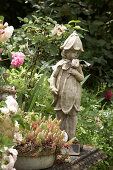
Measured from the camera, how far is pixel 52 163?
3.77 m

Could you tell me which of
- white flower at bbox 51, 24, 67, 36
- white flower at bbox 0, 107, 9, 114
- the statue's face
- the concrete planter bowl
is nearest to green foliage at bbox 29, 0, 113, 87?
white flower at bbox 51, 24, 67, 36

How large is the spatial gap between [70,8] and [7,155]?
5.19 m

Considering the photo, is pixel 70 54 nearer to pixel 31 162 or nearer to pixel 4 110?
pixel 31 162

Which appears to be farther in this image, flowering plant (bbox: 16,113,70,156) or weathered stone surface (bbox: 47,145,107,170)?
weathered stone surface (bbox: 47,145,107,170)

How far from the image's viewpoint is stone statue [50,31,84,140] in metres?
4.39

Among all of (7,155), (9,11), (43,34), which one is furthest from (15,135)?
(9,11)

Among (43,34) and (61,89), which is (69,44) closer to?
(61,89)

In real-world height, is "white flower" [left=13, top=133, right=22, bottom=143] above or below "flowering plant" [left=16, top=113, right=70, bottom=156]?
above

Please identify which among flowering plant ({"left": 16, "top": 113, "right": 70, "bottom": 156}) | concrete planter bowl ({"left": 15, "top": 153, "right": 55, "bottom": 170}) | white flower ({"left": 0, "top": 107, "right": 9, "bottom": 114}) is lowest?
concrete planter bowl ({"left": 15, "top": 153, "right": 55, "bottom": 170})

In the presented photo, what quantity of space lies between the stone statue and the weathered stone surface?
34cm

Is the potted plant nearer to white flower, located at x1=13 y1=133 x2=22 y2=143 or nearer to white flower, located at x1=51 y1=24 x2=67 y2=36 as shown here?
white flower, located at x1=13 y1=133 x2=22 y2=143

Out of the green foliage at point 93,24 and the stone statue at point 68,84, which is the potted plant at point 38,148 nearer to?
the stone statue at point 68,84

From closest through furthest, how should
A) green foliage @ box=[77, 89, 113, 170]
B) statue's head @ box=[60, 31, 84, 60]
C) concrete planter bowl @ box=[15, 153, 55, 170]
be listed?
concrete planter bowl @ box=[15, 153, 55, 170], statue's head @ box=[60, 31, 84, 60], green foliage @ box=[77, 89, 113, 170]

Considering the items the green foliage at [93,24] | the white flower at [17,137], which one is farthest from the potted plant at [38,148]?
the green foliage at [93,24]
